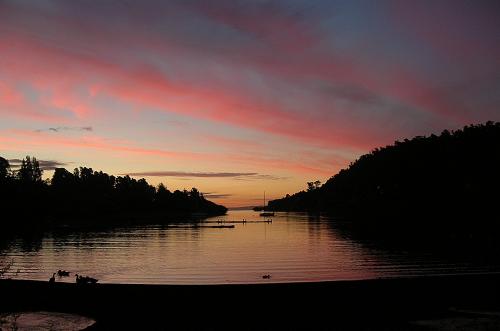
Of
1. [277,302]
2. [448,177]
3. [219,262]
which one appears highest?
[448,177]

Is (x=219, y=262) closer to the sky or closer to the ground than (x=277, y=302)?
closer to the ground

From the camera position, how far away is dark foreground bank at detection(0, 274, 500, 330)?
85.1 feet

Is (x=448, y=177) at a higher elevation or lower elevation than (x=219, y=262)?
higher

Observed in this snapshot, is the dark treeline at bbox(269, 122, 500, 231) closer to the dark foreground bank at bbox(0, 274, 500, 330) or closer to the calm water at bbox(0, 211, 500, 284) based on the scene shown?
the calm water at bbox(0, 211, 500, 284)

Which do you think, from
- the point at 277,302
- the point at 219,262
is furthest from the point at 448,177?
the point at 277,302

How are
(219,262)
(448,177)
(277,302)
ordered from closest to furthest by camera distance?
(277,302)
(219,262)
(448,177)

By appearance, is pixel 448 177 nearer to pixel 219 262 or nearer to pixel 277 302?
pixel 219 262

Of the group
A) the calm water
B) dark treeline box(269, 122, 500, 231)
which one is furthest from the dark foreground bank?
dark treeline box(269, 122, 500, 231)

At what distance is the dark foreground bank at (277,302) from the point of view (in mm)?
25938

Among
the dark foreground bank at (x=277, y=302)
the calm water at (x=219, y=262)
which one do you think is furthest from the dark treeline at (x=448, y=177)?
the dark foreground bank at (x=277, y=302)

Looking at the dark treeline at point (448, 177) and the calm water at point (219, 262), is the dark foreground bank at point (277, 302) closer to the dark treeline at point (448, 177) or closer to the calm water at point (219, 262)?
the calm water at point (219, 262)

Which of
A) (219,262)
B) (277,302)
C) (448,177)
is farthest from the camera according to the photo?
(448,177)

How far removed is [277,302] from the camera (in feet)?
88.1

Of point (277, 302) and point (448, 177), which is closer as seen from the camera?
point (277, 302)
